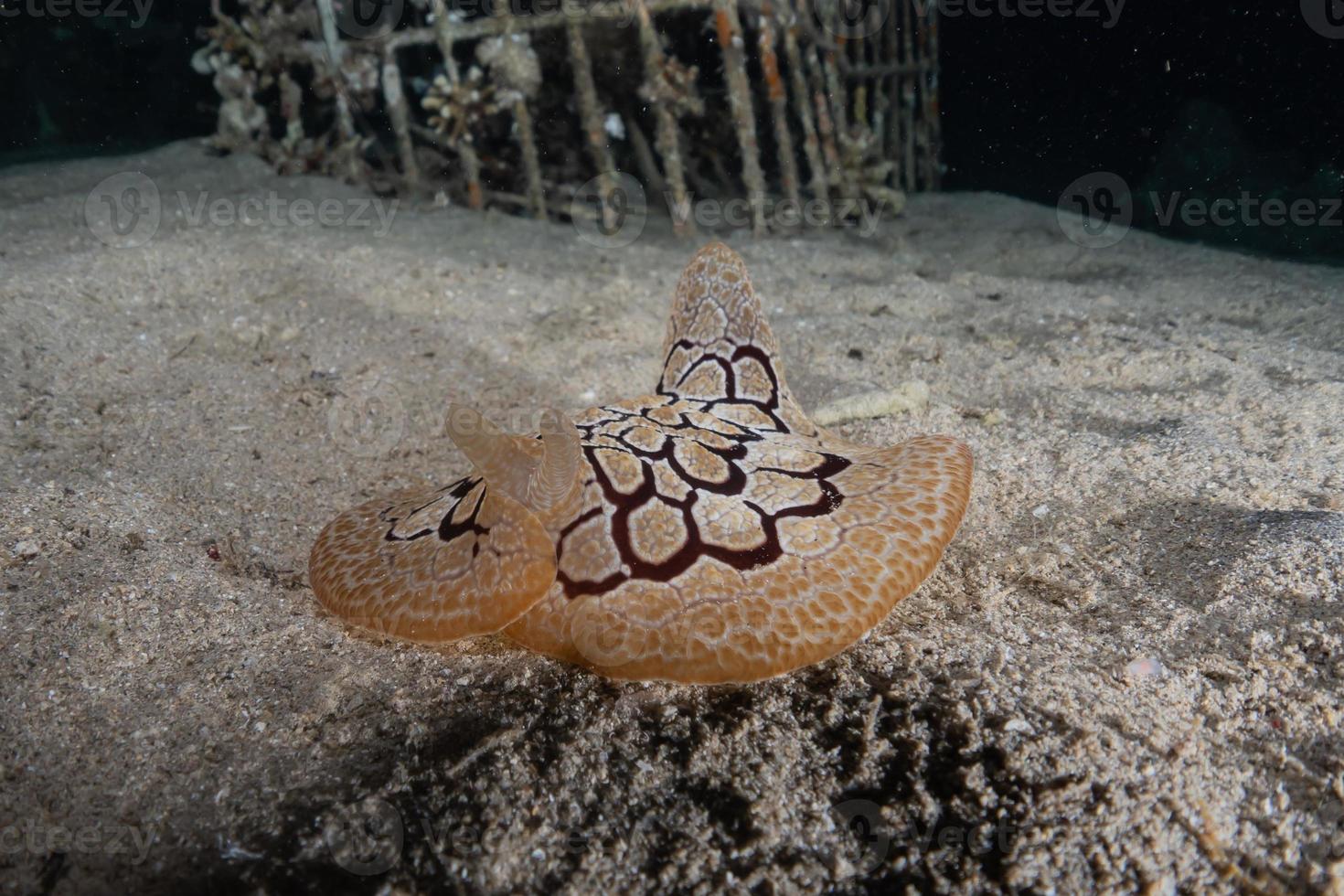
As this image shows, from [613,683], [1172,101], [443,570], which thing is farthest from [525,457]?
[1172,101]

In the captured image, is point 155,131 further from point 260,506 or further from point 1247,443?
point 1247,443

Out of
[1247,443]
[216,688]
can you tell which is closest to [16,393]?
[216,688]

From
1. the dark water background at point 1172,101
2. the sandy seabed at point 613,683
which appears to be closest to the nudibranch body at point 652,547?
the sandy seabed at point 613,683

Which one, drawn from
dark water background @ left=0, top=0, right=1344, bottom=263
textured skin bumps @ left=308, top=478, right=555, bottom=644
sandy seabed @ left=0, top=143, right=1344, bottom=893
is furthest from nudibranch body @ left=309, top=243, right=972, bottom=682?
dark water background @ left=0, top=0, right=1344, bottom=263

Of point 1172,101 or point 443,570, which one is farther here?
point 1172,101

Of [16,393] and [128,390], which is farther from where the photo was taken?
[128,390]

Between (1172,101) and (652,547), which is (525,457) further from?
(1172,101)

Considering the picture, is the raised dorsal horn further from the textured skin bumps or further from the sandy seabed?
the sandy seabed
